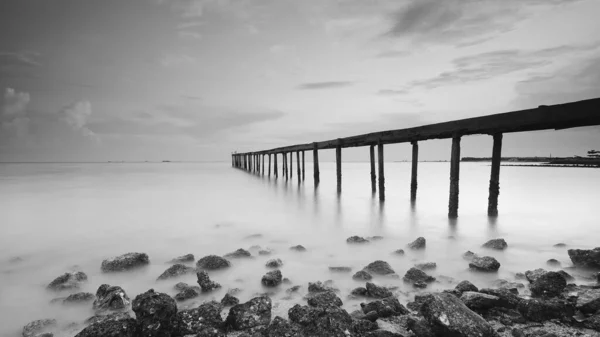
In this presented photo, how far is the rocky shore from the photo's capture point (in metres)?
2.22

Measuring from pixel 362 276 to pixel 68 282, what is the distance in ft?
11.7

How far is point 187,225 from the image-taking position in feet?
24.7

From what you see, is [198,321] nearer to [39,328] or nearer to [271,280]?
[271,280]

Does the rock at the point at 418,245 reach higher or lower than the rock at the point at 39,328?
lower

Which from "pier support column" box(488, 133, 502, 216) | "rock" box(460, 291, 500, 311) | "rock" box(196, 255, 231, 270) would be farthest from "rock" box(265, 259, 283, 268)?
"pier support column" box(488, 133, 502, 216)

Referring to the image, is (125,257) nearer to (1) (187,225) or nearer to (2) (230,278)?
(2) (230,278)

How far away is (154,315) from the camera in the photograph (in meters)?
2.33

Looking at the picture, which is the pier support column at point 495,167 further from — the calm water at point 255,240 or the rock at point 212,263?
the rock at point 212,263

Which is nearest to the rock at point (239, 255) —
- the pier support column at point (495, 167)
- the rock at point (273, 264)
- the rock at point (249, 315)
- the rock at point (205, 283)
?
the rock at point (273, 264)

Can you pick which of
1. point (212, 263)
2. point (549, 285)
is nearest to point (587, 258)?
point (549, 285)

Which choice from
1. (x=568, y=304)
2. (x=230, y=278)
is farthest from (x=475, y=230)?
(x=230, y=278)

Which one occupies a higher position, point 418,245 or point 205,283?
point 205,283

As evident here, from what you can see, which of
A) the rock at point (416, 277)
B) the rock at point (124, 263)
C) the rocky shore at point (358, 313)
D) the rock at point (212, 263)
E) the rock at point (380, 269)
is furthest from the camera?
the rock at point (124, 263)

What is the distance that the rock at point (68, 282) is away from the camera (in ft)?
11.7
